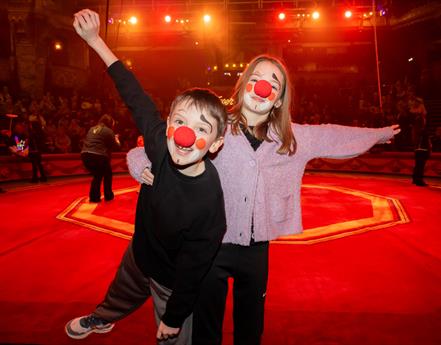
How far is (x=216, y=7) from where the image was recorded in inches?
755

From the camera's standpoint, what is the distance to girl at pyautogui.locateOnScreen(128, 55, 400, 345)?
1.84 m

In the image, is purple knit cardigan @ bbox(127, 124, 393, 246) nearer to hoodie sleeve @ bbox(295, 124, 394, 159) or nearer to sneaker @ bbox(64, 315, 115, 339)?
hoodie sleeve @ bbox(295, 124, 394, 159)

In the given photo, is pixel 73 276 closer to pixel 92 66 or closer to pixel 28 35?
pixel 28 35

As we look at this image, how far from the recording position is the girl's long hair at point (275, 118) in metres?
1.89

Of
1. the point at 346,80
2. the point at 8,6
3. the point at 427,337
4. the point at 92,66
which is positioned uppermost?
the point at 8,6

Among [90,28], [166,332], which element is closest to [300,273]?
[166,332]

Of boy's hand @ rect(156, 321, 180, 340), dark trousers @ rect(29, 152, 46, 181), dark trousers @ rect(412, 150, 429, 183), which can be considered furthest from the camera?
dark trousers @ rect(29, 152, 46, 181)

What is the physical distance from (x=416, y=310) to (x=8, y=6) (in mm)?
20556

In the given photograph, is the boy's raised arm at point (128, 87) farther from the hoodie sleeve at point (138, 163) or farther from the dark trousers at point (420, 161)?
the dark trousers at point (420, 161)

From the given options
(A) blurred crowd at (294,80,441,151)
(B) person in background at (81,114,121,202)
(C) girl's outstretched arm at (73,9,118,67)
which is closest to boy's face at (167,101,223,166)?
(C) girl's outstretched arm at (73,9,118,67)

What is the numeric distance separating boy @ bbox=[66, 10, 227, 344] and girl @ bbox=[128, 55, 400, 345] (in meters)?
0.18

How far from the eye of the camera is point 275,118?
6.45 ft

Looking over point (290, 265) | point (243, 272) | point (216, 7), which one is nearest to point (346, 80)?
point (216, 7)

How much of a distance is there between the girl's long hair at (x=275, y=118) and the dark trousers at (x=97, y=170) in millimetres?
5115
